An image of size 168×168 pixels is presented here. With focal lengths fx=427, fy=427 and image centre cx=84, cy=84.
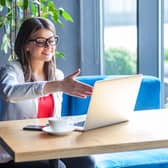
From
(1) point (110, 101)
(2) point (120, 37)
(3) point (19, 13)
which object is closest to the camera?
(1) point (110, 101)

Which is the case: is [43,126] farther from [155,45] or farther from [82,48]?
[82,48]

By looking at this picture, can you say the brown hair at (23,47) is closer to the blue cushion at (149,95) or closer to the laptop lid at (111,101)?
the laptop lid at (111,101)

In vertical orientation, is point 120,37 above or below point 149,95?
above

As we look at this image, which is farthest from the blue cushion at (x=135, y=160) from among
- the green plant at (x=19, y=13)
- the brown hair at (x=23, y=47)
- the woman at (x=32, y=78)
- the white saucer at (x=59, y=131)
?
the green plant at (x=19, y=13)

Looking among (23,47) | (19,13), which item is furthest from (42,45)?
(19,13)

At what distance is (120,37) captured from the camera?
3992mm

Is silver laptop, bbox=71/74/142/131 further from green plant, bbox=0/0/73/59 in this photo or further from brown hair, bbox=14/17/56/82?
green plant, bbox=0/0/73/59

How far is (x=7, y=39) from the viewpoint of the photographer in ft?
11.6

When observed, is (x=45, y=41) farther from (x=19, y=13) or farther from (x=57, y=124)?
(x=19, y=13)

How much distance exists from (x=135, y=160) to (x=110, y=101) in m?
0.67

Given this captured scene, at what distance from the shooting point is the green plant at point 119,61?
12.7 feet

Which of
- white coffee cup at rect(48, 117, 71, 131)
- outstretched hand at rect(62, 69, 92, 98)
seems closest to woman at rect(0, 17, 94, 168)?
outstretched hand at rect(62, 69, 92, 98)

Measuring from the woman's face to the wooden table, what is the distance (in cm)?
42

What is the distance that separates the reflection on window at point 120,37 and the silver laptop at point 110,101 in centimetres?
192
